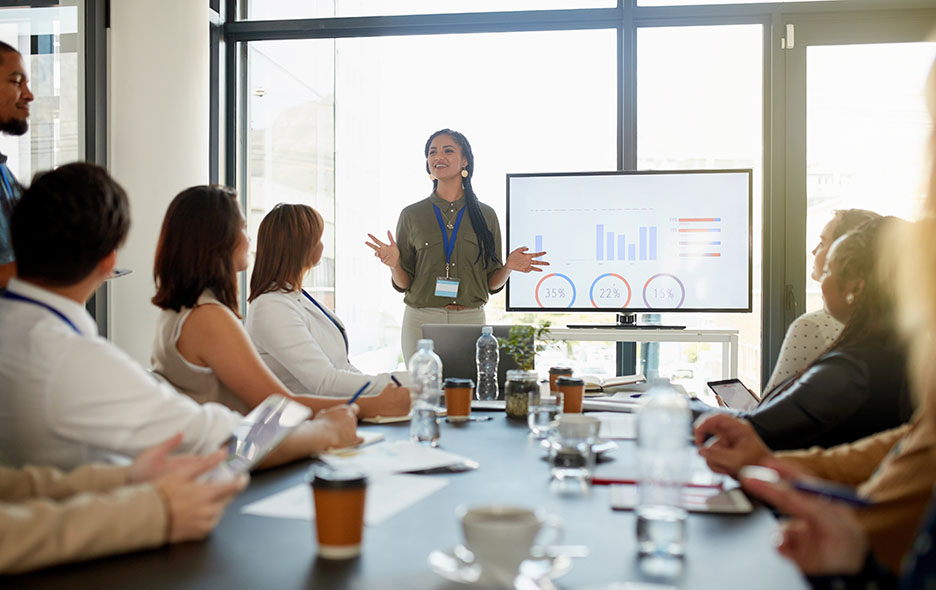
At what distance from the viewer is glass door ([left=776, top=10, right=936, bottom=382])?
15.9 feet

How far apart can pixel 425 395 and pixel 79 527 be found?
3.97 feet

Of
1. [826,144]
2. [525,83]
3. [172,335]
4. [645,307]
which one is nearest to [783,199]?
[826,144]

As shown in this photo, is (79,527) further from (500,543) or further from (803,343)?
(803,343)

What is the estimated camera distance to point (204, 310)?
2062 mm

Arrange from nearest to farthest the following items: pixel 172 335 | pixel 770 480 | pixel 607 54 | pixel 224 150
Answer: pixel 770 480 < pixel 172 335 < pixel 607 54 < pixel 224 150

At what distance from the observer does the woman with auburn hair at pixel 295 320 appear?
8.59ft

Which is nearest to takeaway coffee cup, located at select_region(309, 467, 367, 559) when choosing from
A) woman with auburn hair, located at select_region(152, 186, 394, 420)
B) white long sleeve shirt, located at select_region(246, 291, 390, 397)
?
woman with auburn hair, located at select_region(152, 186, 394, 420)

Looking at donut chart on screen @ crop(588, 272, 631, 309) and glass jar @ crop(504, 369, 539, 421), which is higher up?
donut chart on screen @ crop(588, 272, 631, 309)

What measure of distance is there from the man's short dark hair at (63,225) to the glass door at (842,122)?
4.29 meters

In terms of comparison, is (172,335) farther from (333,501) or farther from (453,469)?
(333,501)

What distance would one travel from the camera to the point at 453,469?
1.61 meters

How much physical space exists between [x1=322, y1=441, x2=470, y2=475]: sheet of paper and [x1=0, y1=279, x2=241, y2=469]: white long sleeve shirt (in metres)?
0.28

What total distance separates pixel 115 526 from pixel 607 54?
4.59m

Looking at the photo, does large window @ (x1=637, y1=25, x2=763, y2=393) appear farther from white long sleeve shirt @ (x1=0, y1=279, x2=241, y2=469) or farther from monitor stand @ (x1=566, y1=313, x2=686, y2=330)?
white long sleeve shirt @ (x1=0, y1=279, x2=241, y2=469)
